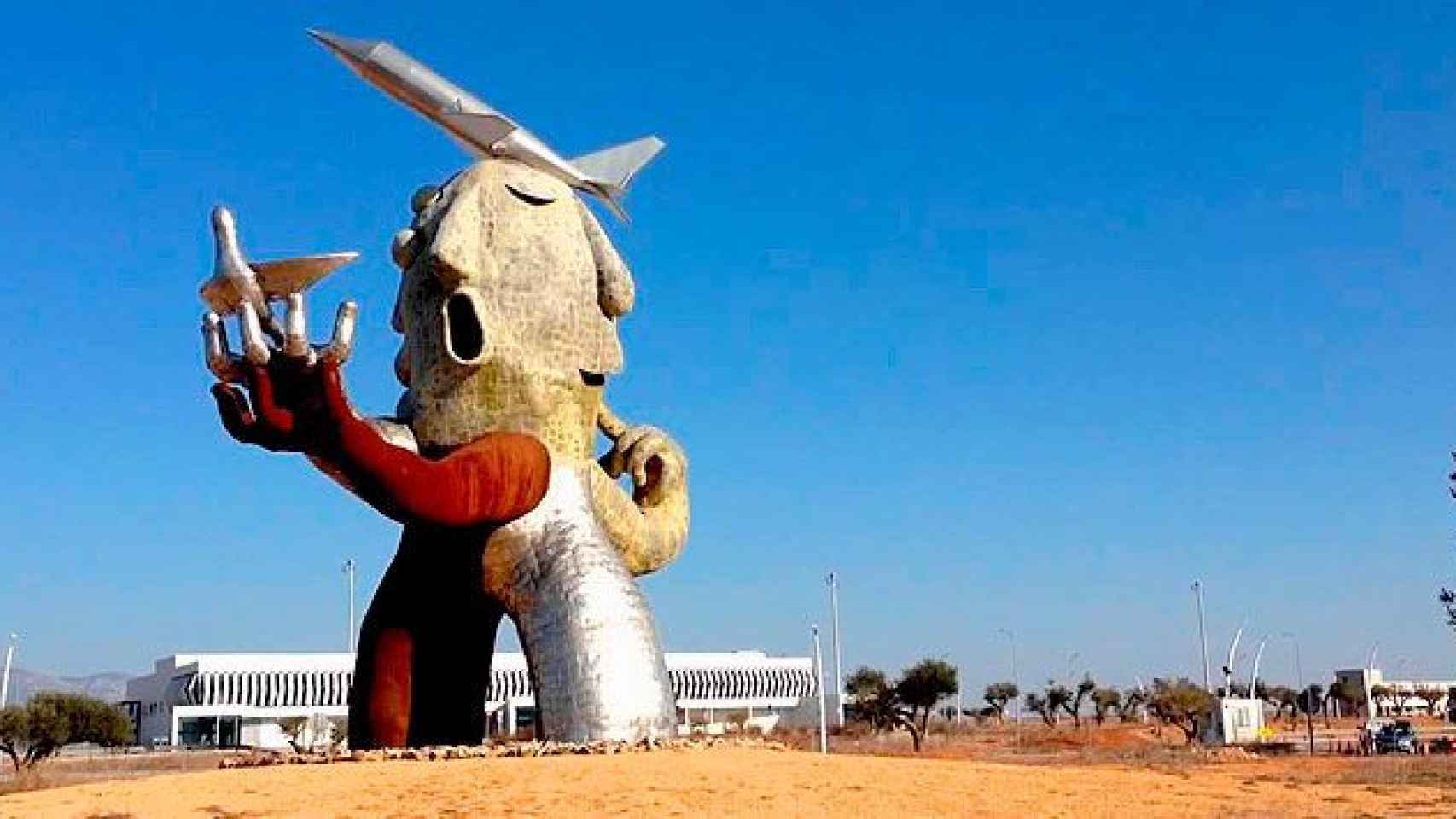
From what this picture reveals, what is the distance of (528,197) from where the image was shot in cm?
1920

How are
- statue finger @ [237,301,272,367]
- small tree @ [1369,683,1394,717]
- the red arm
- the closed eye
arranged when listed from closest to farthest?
1. statue finger @ [237,301,272,367]
2. the red arm
3. the closed eye
4. small tree @ [1369,683,1394,717]

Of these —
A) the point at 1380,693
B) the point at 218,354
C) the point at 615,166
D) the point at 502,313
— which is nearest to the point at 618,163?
the point at 615,166

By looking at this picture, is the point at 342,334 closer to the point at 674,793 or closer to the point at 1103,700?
the point at 674,793

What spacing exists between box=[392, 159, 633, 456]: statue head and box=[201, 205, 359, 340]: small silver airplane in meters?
2.07

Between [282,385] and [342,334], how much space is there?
0.80 m

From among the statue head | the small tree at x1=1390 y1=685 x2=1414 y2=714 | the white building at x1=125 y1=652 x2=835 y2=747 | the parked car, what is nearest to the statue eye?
the statue head

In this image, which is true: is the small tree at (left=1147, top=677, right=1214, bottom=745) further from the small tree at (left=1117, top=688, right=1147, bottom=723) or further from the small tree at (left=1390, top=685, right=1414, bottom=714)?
the small tree at (left=1390, top=685, right=1414, bottom=714)

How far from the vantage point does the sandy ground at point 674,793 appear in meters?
14.5

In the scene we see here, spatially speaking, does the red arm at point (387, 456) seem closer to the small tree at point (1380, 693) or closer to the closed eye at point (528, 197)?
the closed eye at point (528, 197)

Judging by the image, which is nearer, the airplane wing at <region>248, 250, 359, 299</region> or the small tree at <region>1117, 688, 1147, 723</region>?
the airplane wing at <region>248, 250, 359, 299</region>

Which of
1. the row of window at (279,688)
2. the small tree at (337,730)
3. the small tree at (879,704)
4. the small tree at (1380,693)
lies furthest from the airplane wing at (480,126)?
the small tree at (1380,693)

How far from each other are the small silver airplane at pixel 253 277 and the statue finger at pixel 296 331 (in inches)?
11.4

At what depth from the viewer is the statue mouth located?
59.7 ft

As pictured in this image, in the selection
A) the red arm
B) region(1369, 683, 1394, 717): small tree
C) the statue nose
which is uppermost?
the statue nose
